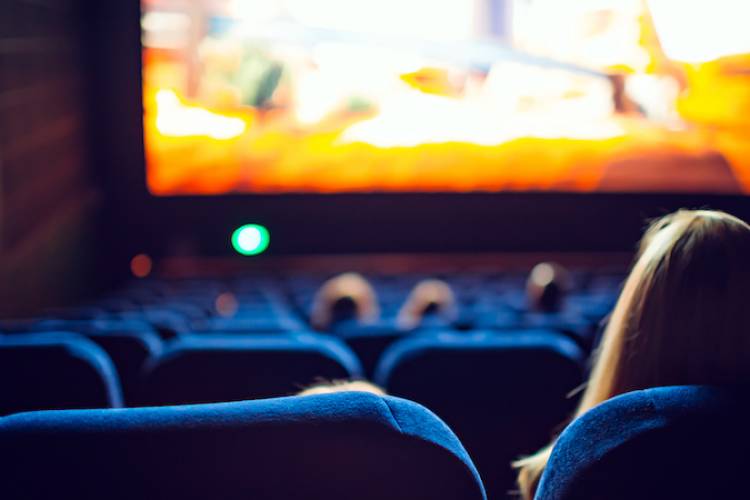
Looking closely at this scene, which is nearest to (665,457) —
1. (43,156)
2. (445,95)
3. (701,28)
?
(43,156)

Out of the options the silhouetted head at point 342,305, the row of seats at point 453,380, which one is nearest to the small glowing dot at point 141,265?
the silhouetted head at point 342,305

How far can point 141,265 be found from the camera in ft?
27.0

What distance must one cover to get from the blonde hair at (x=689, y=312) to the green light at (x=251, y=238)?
21.9 feet

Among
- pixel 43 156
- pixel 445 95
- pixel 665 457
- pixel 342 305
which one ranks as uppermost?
pixel 665 457

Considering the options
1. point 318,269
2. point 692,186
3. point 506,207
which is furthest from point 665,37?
point 318,269

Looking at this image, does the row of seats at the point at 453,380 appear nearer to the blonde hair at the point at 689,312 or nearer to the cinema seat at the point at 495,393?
the cinema seat at the point at 495,393

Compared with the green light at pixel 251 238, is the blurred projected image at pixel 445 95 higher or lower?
higher

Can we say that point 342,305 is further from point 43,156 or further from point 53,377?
point 43,156

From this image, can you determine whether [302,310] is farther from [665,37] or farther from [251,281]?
[665,37]

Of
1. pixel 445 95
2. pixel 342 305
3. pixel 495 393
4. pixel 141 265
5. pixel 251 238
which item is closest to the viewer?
pixel 495 393

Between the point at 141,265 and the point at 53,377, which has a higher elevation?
the point at 53,377

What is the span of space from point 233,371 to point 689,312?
3.43 ft

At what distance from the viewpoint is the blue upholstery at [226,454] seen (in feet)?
2.23

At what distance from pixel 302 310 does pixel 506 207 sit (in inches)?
120
